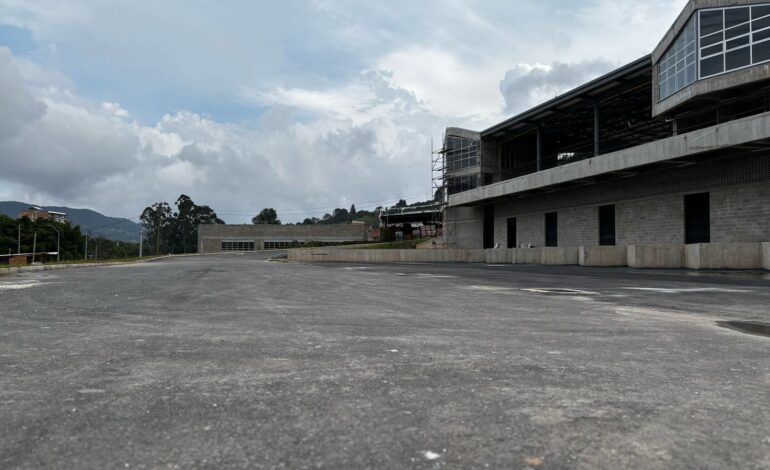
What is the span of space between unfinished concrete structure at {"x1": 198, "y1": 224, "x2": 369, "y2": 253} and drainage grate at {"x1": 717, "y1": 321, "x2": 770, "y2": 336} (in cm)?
9812

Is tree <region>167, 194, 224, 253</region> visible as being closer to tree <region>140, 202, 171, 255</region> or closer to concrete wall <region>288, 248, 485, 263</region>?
tree <region>140, 202, 171, 255</region>

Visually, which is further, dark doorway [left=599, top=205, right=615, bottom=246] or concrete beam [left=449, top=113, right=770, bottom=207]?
dark doorway [left=599, top=205, right=615, bottom=246]

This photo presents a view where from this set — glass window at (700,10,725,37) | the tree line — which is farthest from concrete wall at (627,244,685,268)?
the tree line

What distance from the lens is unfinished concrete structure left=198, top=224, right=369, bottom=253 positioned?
10612 cm

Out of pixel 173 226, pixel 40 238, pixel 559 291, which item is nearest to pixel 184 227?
pixel 173 226

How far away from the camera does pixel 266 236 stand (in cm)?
10838

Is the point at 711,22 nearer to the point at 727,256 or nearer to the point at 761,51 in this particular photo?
the point at 761,51

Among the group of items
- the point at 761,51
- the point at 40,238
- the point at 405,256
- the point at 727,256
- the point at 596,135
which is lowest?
the point at 405,256

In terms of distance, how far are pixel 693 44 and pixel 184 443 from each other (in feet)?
119

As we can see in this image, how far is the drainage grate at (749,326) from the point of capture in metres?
8.23

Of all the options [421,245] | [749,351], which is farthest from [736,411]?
[421,245]

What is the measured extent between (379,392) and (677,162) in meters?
32.9

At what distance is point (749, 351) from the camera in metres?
6.57

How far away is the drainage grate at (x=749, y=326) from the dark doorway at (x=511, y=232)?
1768 inches
